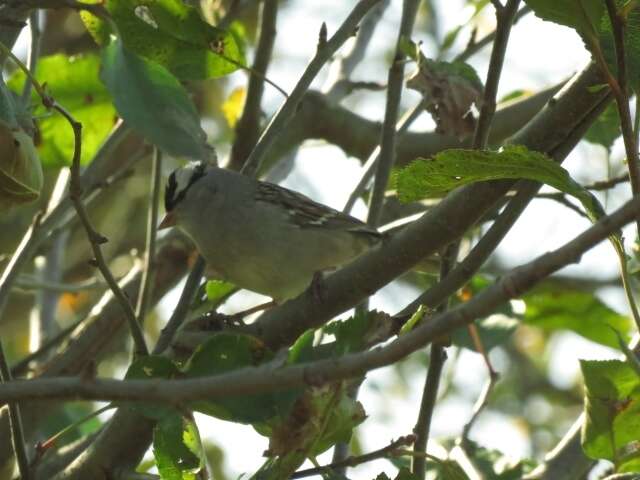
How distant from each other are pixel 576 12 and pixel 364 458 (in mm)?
839

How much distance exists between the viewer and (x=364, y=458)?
1957 millimetres

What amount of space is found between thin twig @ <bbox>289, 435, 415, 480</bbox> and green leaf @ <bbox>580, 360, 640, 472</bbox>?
0.32 meters

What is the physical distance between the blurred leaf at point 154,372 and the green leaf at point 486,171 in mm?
517

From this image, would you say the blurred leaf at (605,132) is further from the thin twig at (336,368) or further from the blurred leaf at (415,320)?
the thin twig at (336,368)

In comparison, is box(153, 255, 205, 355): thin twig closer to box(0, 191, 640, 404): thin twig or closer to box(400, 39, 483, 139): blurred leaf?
box(400, 39, 483, 139): blurred leaf

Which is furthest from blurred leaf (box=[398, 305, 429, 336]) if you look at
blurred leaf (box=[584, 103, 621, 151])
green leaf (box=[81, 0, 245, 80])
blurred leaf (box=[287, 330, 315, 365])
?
blurred leaf (box=[584, 103, 621, 151])

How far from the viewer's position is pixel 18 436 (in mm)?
2189

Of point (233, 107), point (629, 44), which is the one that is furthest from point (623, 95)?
point (233, 107)

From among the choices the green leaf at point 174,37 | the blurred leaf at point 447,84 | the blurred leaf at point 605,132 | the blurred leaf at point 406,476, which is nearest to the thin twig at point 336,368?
the blurred leaf at point 406,476

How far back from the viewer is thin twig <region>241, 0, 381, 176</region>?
2541 mm

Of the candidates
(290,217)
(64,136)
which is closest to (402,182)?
(64,136)

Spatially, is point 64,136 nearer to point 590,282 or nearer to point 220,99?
point 220,99

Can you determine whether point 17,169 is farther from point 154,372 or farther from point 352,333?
point 352,333

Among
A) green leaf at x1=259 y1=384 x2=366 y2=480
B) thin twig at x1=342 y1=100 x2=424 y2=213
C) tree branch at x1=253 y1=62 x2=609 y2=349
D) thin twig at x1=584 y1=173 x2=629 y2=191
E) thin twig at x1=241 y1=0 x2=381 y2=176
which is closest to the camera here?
green leaf at x1=259 y1=384 x2=366 y2=480
